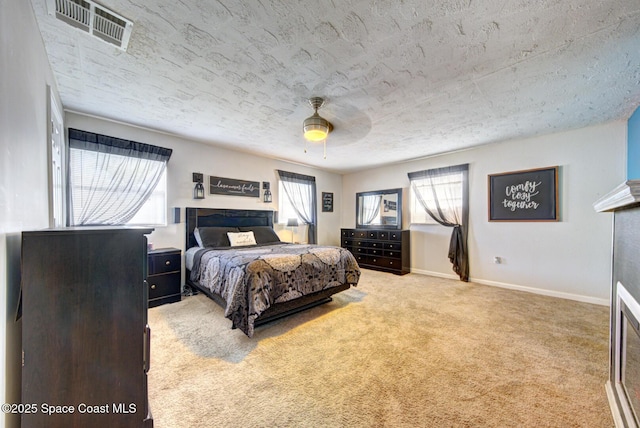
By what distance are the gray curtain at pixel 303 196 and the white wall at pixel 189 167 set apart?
0.70ft

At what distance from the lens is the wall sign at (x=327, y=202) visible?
20.4 feet

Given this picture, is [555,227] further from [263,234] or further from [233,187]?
[233,187]

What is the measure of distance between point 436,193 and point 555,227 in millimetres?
1826

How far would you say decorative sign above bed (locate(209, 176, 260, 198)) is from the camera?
420 cm

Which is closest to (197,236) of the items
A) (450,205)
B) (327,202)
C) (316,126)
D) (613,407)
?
(316,126)

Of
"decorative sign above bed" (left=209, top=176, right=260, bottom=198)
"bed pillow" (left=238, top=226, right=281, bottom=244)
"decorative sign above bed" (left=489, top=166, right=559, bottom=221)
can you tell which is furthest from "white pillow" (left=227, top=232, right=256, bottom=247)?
"decorative sign above bed" (left=489, top=166, right=559, bottom=221)

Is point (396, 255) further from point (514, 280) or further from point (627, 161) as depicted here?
point (627, 161)

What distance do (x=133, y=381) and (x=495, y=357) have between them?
8.50 feet

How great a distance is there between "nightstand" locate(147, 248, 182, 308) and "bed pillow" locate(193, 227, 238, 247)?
40 cm

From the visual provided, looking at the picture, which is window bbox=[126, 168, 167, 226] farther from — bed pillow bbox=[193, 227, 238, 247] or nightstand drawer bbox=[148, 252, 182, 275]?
nightstand drawer bbox=[148, 252, 182, 275]

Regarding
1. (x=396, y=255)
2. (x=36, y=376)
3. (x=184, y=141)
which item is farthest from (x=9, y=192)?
(x=396, y=255)

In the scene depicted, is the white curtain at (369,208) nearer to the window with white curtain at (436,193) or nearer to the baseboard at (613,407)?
the window with white curtain at (436,193)

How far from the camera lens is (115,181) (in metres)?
3.21

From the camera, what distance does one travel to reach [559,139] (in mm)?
3592
